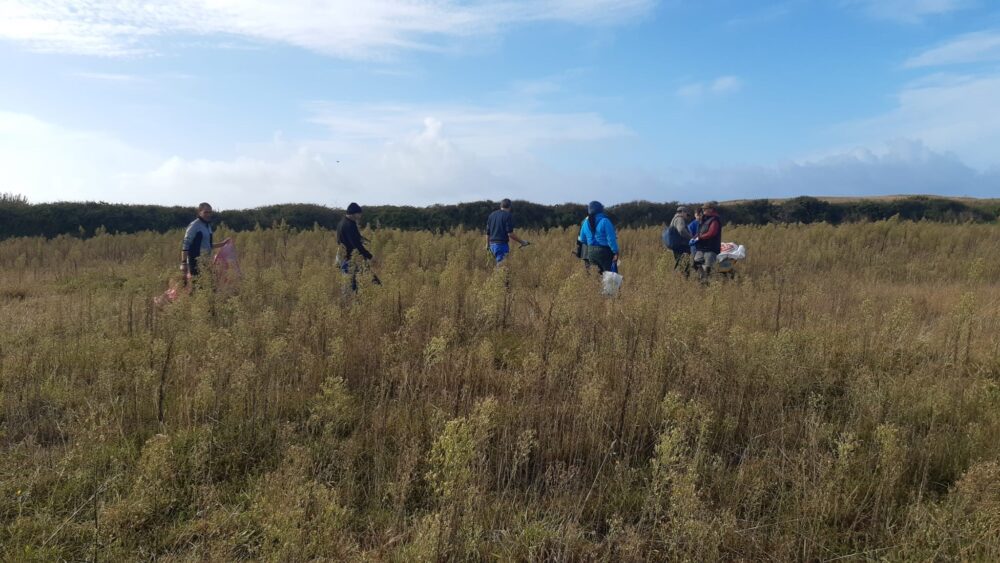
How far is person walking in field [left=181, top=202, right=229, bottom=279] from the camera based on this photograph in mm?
7840

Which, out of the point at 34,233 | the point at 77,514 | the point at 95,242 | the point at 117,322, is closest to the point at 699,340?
the point at 77,514

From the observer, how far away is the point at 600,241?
A: 28.2ft

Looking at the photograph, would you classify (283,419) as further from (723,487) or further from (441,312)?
(723,487)

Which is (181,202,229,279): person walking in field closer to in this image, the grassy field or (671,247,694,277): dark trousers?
the grassy field

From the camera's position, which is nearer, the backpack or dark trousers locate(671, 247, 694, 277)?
dark trousers locate(671, 247, 694, 277)

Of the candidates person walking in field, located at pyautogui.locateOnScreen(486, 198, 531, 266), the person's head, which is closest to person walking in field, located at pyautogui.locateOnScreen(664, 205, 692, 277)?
person walking in field, located at pyautogui.locateOnScreen(486, 198, 531, 266)

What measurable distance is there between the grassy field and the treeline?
17.8 meters

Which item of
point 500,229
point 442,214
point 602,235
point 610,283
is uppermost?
point 442,214

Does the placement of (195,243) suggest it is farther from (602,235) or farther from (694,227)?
(694,227)

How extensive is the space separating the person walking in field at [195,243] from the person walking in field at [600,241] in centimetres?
534

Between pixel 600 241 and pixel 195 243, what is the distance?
5.70 meters

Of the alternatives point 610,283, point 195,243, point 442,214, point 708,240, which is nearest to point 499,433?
point 610,283

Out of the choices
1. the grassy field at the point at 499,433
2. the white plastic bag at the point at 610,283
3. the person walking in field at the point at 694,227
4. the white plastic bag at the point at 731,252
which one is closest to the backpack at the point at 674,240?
the person walking in field at the point at 694,227

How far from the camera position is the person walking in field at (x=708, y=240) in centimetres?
983
